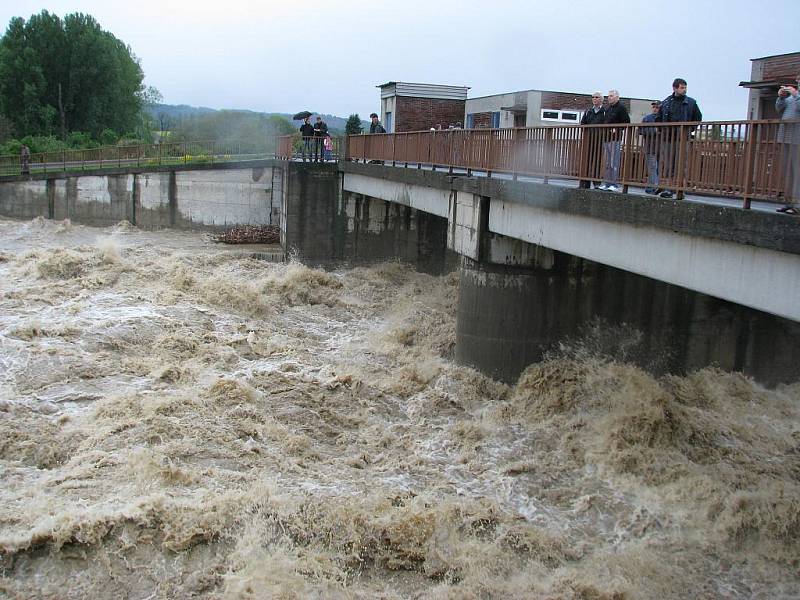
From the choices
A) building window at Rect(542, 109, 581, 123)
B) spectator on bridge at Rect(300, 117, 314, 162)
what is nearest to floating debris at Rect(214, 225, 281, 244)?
spectator on bridge at Rect(300, 117, 314, 162)

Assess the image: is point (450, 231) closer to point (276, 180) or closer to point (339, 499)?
point (339, 499)

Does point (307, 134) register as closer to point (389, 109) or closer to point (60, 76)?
point (389, 109)

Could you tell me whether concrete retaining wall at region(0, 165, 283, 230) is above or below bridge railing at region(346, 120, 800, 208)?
below

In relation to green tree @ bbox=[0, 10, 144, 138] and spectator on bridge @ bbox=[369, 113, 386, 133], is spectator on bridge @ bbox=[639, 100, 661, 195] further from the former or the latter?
green tree @ bbox=[0, 10, 144, 138]

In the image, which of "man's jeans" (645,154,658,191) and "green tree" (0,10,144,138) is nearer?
"man's jeans" (645,154,658,191)

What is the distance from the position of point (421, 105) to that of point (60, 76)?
33.3 meters

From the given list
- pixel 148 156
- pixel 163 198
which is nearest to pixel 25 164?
pixel 148 156

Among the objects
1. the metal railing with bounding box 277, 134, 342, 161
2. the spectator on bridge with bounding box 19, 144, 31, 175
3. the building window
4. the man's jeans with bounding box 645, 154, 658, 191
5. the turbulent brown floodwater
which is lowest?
the turbulent brown floodwater

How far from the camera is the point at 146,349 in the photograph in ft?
47.3

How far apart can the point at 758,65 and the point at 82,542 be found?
23.7 meters

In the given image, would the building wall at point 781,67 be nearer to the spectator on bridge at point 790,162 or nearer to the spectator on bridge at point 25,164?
the spectator on bridge at point 790,162

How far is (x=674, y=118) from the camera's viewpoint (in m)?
9.97

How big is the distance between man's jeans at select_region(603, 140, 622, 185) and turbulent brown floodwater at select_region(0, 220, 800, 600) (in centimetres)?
342

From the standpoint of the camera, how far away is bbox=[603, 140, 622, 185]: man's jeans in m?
10.5
